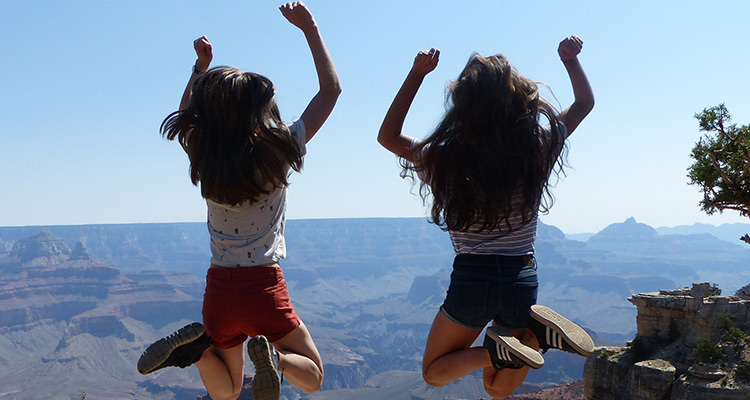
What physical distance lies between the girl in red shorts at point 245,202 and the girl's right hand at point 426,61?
27.5 inches

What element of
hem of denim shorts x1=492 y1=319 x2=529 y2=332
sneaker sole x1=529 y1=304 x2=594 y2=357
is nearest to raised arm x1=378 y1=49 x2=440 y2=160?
hem of denim shorts x1=492 y1=319 x2=529 y2=332

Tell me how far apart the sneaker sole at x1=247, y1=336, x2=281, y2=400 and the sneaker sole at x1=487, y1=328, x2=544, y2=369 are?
1752mm

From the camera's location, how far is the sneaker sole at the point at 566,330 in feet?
16.1

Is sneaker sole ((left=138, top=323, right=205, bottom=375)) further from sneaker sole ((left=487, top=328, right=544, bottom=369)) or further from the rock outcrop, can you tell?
the rock outcrop

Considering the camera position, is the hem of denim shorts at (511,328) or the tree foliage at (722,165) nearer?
the hem of denim shorts at (511,328)

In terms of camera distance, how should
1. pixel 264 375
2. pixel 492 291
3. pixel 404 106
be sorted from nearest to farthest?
pixel 264 375, pixel 492 291, pixel 404 106

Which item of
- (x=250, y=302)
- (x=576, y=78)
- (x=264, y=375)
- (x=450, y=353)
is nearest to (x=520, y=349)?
(x=450, y=353)

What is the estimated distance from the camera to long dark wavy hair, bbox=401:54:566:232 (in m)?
5.07

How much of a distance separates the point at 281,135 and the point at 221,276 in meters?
1.23

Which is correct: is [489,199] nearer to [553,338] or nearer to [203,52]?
[553,338]

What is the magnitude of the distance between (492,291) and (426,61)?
6.39 ft

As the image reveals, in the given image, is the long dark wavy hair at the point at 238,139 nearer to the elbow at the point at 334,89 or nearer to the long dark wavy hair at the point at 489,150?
the elbow at the point at 334,89

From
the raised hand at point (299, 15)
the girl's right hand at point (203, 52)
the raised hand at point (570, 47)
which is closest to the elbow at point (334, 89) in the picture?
the raised hand at point (299, 15)

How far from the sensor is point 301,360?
505 centimetres
